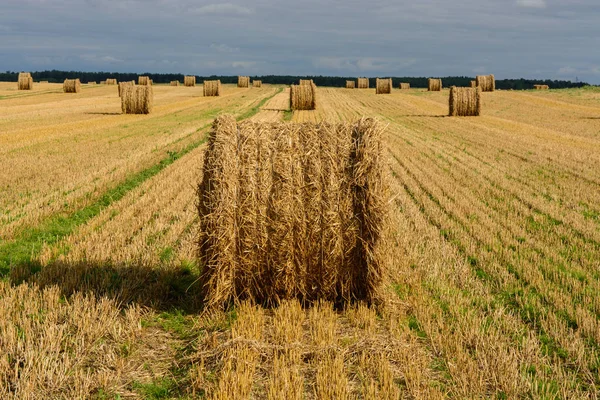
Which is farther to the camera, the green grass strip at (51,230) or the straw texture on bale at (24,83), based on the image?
the straw texture on bale at (24,83)

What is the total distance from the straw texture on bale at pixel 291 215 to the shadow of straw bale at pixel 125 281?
54 centimetres

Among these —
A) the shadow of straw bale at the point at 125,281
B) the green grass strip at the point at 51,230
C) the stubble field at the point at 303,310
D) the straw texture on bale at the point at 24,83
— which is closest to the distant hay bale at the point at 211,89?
the straw texture on bale at the point at 24,83

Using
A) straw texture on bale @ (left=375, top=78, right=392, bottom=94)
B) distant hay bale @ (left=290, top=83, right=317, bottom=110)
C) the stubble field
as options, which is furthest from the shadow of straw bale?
straw texture on bale @ (left=375, top=78, right=392, bottom=94)

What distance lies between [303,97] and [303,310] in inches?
1057

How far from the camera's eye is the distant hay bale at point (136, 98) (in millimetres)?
30109

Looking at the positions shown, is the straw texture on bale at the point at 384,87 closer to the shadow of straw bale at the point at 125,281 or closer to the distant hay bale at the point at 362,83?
the distant hay bale at the point at 362,83

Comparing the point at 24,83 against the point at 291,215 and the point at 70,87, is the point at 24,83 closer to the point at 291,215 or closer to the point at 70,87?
the point at 70,87

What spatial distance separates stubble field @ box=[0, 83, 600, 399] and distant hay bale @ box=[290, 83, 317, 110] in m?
19.5

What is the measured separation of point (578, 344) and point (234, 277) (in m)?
3.30

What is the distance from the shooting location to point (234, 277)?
619 centimetres

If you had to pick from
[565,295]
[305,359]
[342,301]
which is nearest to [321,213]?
[342,301]

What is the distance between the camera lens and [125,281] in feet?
21.9

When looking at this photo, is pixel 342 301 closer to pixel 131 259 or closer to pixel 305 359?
pixel 305 359

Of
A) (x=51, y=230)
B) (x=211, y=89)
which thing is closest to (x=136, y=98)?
(x=211, y=89)
